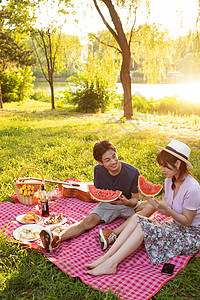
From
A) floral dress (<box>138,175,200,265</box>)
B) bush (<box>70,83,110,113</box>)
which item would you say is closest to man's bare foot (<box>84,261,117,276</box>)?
floral dress (<box>138,175,200,265</box>)

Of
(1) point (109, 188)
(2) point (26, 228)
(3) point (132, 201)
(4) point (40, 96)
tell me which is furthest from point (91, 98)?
(4) point (40, 96)

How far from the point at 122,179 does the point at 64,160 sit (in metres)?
3.40

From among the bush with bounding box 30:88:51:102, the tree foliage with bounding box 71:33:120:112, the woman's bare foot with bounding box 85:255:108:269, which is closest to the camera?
the woman's bare foot with bounding box 85:255:108:269

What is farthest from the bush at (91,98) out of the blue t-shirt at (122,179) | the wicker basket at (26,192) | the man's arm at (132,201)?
the man's arm at (132,201)

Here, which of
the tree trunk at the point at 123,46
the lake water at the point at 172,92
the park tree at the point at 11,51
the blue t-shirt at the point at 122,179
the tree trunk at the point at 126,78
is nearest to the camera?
the blue t-shirt at the point at 122,179

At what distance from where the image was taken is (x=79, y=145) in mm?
8875

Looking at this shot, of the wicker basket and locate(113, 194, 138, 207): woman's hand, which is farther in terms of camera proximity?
the wicker basket

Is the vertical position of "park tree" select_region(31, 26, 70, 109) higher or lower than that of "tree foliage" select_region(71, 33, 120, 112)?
higher

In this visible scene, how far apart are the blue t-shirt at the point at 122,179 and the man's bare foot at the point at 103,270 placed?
51.1 inches

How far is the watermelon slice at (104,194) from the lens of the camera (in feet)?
13.2

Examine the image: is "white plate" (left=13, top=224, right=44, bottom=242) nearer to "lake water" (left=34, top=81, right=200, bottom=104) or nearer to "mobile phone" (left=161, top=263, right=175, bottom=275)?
"mobile phone" (left=161, top=263, right=175, bottom=275)

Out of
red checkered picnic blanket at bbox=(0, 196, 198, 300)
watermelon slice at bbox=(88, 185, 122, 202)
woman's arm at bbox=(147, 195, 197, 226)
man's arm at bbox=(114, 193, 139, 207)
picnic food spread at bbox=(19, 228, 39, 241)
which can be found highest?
woman's arm at bbox=(147, 195, 197, 226)

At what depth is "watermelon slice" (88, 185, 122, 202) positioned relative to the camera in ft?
13.2

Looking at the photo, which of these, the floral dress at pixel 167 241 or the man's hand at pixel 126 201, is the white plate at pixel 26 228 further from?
the floral dress at pixel 167 241
